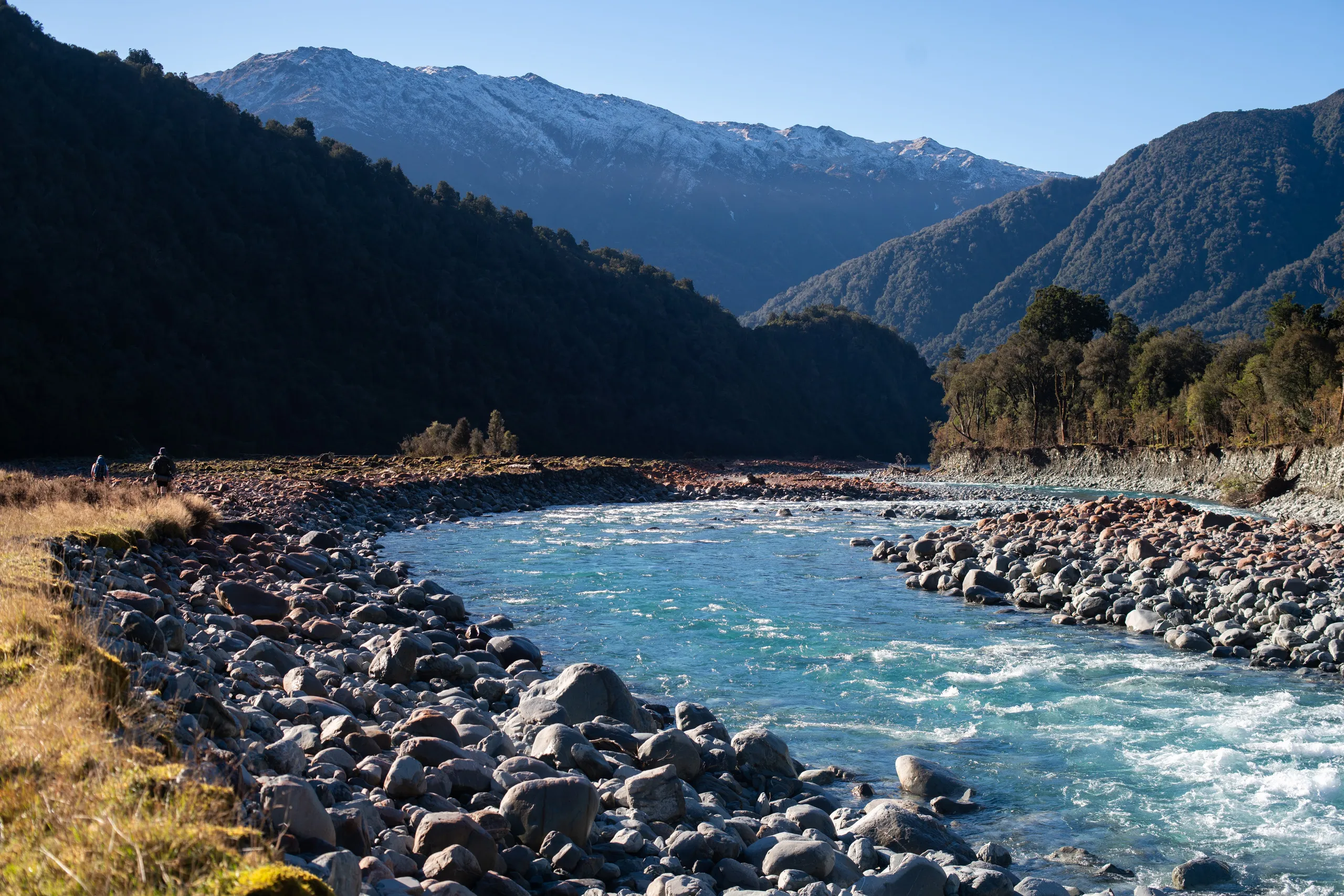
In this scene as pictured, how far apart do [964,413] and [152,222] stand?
211ft

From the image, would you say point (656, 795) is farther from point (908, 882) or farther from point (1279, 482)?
point (1279, 482)

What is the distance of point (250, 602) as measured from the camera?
35.2 ft

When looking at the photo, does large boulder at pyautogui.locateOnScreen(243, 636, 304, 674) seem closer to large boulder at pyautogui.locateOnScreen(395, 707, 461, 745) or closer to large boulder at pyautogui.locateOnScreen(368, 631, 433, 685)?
large boulder at pyautogui.locateOnScreen(368, 631, 433, 685)

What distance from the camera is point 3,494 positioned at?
16.0 metres

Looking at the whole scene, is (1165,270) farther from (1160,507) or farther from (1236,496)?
(1160,507)

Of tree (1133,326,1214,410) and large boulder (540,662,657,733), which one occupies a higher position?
tree (1133,326,1214,410)

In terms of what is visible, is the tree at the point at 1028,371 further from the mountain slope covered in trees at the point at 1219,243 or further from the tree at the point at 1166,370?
the mountain slope covered in trees at the point at 1219,243

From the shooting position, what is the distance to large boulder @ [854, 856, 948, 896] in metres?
5.07

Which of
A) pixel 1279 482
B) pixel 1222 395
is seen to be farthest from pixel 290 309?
pixel 1279 482

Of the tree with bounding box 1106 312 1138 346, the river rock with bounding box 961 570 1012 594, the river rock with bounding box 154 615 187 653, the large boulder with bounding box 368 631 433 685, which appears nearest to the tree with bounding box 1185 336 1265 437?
the tree with bounding box 1106 312 1138 346

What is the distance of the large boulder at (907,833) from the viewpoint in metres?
5.93

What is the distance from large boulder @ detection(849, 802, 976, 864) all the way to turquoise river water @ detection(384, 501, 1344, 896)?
388mm

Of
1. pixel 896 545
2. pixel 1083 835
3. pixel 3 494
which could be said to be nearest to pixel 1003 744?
pixel 1083 835

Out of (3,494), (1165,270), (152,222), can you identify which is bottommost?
(3,494)
